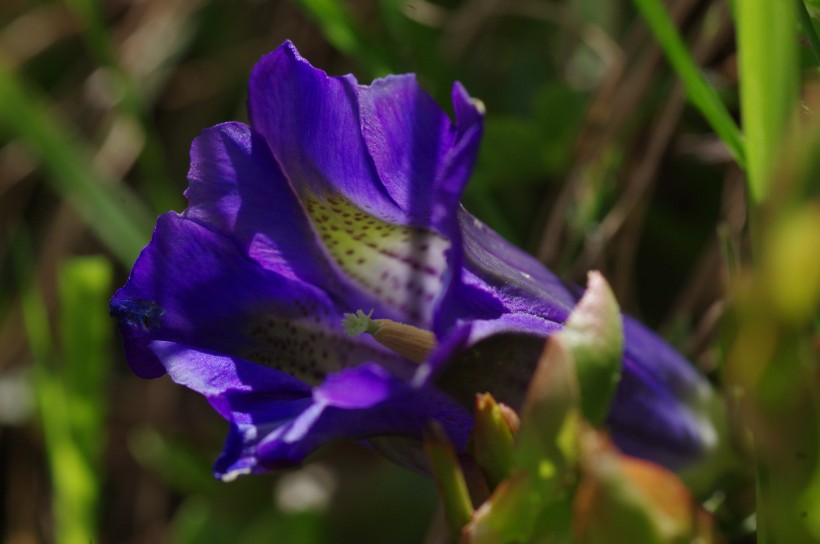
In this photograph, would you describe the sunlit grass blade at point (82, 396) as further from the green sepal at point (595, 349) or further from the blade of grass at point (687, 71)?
the green sepal at point (595, 349)

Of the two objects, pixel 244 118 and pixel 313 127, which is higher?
pixel 313 127

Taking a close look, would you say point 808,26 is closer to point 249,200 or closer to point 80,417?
point 249,200

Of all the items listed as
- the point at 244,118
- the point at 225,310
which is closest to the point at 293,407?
the point at 225,310

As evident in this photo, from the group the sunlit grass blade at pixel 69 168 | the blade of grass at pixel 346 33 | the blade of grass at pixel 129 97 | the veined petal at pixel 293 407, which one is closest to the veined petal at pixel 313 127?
the veined petal at pixel 293 407

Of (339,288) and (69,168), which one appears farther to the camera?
(69,168)

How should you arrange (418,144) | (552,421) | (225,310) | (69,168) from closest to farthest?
(552,421)
(418,144)
(225,310)
(69,168)

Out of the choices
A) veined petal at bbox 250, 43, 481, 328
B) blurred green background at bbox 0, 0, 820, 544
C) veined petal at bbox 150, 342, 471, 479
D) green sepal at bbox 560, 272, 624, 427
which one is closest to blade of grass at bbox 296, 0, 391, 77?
blurred green background at bbox 0, 0, 820, 544
